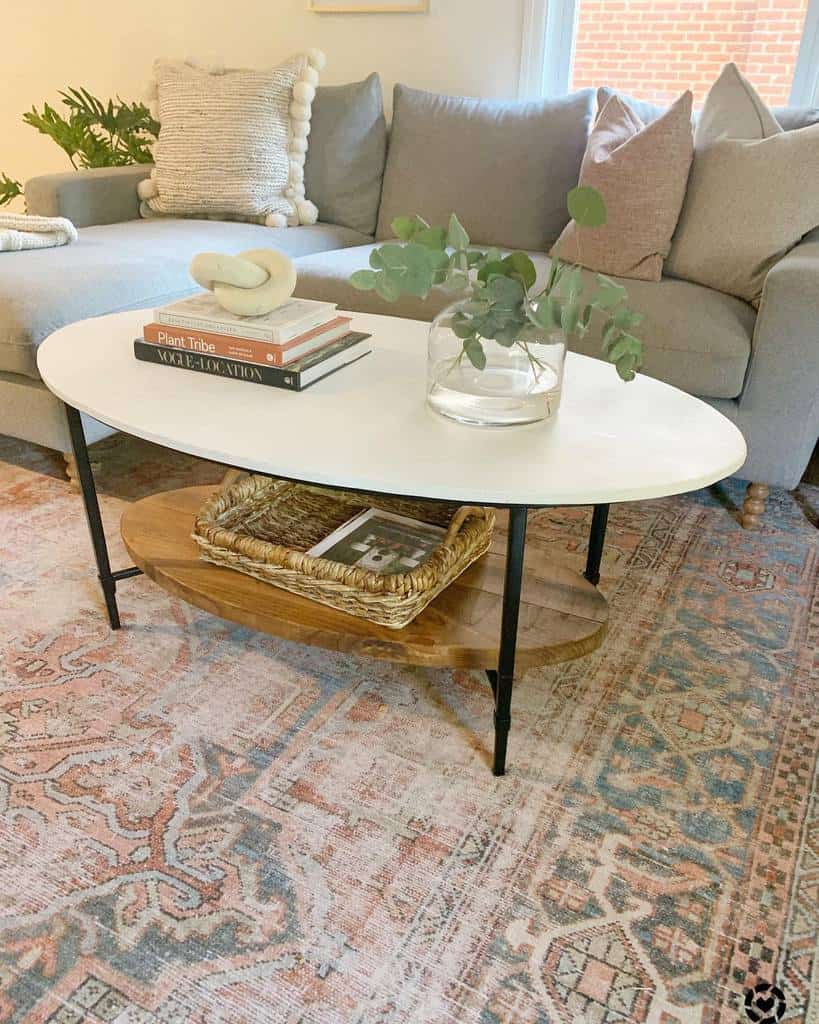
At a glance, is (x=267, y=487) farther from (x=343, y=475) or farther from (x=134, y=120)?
(x=134, y=120)

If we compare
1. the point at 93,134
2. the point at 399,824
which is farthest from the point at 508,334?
the point at 93,134

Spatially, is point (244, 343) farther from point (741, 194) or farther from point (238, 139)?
point (238, 139)

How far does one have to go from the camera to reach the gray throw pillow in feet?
9.01

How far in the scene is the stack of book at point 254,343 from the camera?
1317 millimetres

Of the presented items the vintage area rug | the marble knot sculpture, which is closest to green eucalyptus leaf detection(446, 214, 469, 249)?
the marble knot sculpture

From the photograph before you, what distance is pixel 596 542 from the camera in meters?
1.62

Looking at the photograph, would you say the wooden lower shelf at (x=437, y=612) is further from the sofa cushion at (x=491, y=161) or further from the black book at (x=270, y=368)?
the sofa cushion at (x=491, y=161)

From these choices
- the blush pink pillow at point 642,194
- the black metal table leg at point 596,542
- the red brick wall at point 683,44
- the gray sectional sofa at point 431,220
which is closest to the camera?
the black metal table leg at point 596,542

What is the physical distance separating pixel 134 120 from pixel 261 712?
257 centimetres

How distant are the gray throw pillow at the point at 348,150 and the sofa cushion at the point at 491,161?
8 centimetres

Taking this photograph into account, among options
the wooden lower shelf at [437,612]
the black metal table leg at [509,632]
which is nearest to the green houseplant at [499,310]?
the black metal table leg at [509,632]

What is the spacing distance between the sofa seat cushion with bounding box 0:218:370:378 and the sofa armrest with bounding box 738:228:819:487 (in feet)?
4.78

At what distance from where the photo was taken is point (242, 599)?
1.35 meters

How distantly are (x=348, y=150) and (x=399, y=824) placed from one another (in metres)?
2.29
